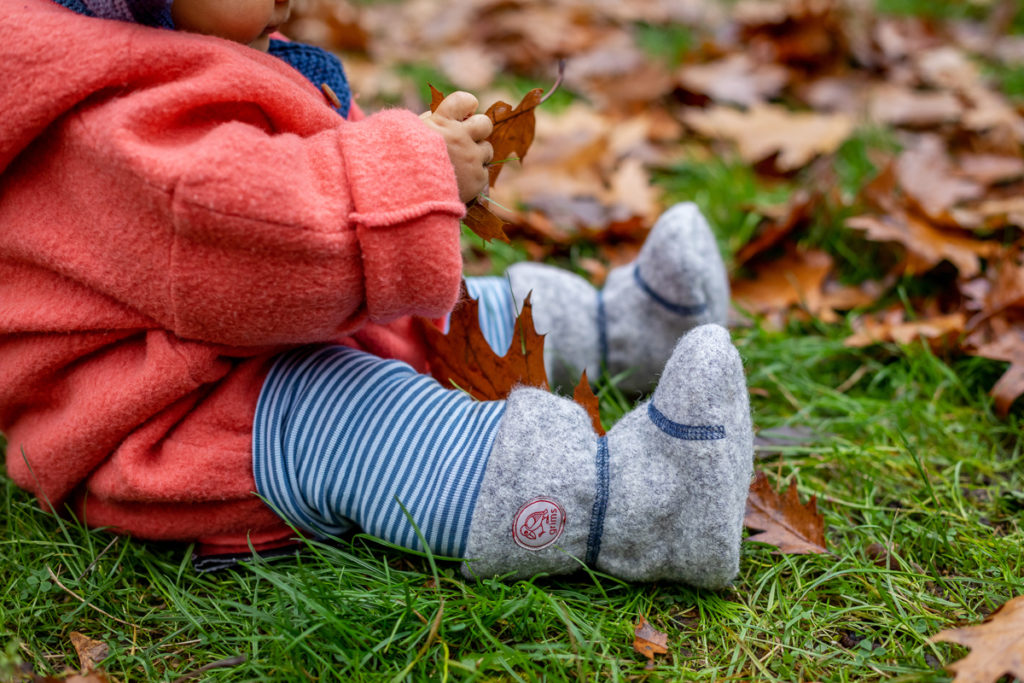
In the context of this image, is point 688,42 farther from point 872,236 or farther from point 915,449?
point 915,449

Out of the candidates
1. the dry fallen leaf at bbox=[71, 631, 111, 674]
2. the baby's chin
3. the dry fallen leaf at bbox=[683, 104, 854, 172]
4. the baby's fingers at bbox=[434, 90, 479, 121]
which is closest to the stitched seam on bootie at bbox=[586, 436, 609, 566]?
the baby's fingers at bbox=[434, 90, 479, 121]

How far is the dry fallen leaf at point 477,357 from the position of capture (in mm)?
1291

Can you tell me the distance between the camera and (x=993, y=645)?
3.25 feet

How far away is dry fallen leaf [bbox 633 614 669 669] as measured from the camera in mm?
1089

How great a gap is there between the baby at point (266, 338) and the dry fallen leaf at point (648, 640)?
0.07 metres

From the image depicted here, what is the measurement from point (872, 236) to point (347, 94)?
1217 millimetres

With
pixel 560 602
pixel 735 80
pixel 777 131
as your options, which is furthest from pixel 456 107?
pixel 735 80

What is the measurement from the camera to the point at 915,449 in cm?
147

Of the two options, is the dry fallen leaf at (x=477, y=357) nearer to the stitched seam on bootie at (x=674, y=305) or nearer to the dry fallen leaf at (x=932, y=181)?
the stitched seam on bootie at (x=674, y=305)

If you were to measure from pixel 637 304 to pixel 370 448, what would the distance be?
0.65 meters

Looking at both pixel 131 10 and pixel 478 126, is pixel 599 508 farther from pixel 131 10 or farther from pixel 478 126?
pixel 131 10

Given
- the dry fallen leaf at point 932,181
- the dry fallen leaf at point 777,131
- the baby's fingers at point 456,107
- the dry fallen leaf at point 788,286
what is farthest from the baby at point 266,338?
the dry fallen leaf at point 777,131

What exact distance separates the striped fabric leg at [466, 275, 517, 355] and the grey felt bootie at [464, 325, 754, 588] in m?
0.37

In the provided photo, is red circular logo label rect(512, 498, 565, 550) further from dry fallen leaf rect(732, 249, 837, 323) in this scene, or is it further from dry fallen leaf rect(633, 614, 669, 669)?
dry fallen leaf rect(732, 249, 837, 323)
